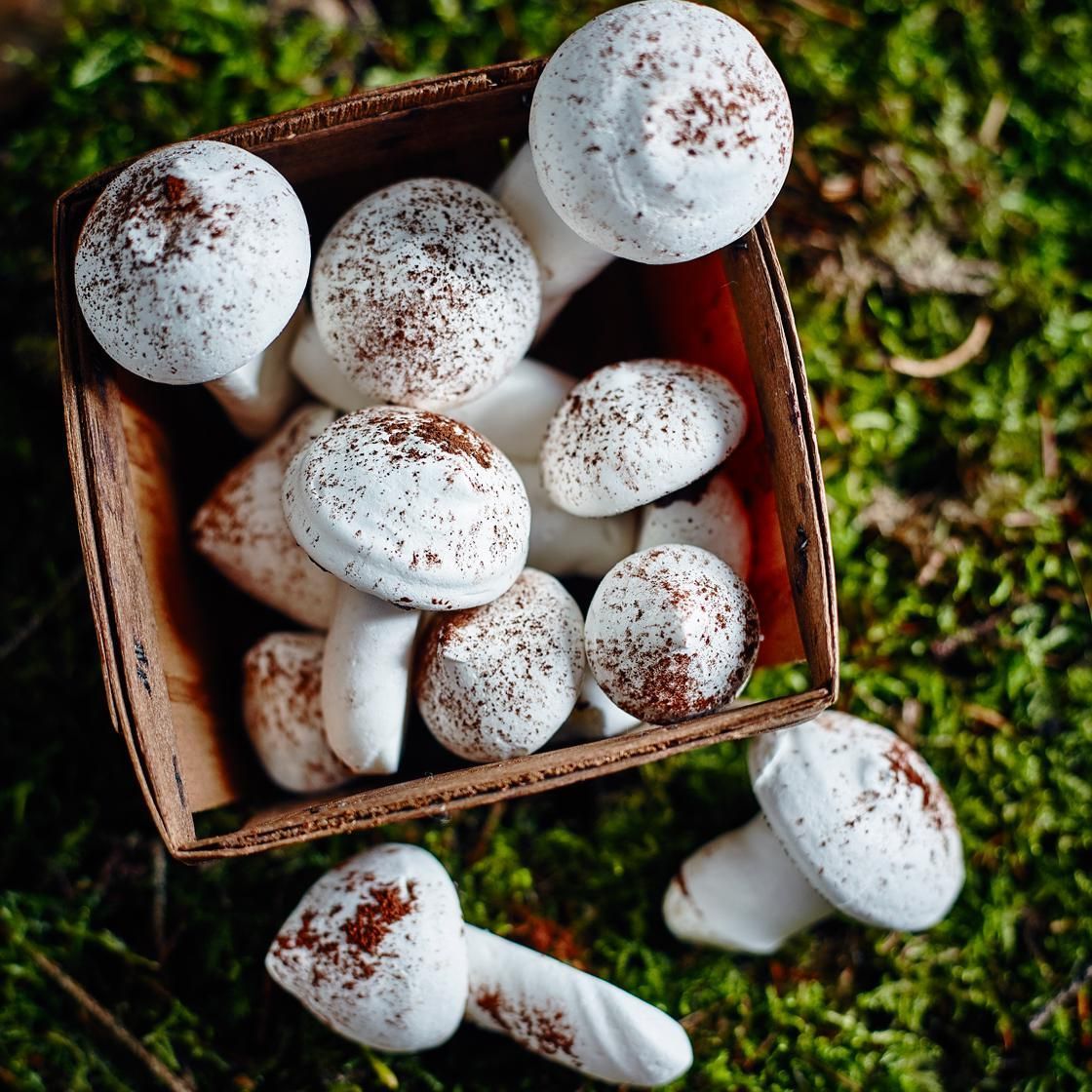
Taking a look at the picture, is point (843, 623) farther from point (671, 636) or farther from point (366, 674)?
point (366, 674)

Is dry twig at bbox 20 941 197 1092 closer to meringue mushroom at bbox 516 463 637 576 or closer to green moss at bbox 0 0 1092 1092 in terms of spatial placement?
green moss at bbox 0 0 1092 1092

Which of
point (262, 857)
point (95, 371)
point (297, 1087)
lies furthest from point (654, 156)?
point (297, 1087)

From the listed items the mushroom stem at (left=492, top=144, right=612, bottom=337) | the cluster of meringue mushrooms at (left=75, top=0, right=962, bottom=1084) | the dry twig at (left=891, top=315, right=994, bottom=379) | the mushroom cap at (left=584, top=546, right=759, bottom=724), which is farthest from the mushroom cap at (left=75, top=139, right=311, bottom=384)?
the dry twig at (left=891, top=315, right=994, bottom=379)

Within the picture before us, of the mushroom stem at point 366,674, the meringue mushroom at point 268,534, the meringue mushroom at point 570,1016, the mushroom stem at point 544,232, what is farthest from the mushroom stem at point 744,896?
the mushroom stem at point 544,232

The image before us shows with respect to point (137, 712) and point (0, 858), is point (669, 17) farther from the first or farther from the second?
point (0, 858)

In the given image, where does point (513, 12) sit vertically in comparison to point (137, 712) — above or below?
above

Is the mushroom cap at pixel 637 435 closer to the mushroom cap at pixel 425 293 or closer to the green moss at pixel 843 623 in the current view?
the mushroom cap at pixel 425 293
